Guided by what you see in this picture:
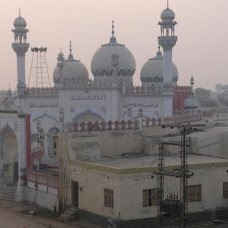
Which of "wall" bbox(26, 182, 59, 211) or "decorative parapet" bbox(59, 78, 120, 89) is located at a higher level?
"decorative parapet" bbox(59, 78, 120, 89)

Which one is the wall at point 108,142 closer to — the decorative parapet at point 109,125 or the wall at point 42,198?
the decorative parapet at point 109,125

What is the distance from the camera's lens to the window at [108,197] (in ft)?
58.2

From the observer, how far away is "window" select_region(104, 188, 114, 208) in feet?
58.2

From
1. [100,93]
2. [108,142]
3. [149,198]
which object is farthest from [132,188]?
[100,93]

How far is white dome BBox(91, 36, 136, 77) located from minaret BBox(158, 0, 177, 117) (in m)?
2.68

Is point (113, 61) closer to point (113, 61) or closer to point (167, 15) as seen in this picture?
point (113, 61)

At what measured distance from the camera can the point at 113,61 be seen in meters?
33.9

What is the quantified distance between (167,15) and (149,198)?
1767 centimetres

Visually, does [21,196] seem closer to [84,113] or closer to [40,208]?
Result: [40,208]

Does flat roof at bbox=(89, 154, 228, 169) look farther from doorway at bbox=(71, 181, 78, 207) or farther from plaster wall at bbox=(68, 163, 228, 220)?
doorway at bbox=(71, 181, 78, 207)

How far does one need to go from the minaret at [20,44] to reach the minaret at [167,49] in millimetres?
8205

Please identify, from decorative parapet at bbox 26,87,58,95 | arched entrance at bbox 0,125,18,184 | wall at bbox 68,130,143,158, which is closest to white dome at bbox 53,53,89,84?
decorative parapet at bbox 26,87,58,95

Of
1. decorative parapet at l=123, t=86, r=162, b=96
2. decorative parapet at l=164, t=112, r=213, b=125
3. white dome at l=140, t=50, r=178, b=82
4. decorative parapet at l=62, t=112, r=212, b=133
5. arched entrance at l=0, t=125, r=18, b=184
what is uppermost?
white dome at l=140, t=50, r=178, b=82

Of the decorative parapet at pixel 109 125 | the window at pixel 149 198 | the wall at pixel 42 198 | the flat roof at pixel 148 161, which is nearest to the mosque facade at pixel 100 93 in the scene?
the wall at pixel 42 198
